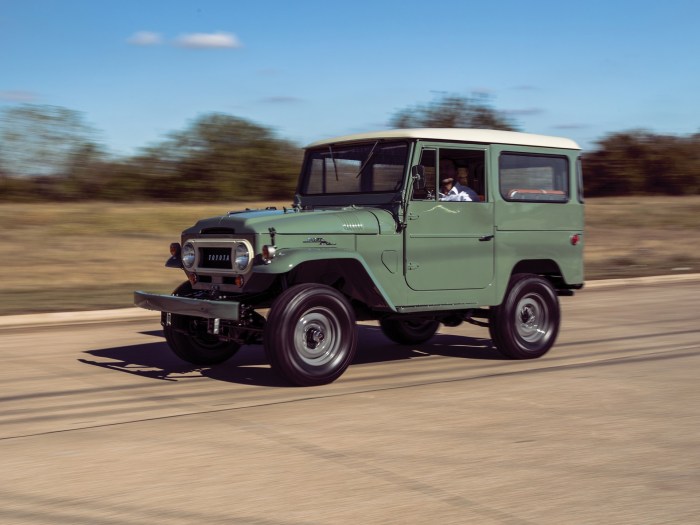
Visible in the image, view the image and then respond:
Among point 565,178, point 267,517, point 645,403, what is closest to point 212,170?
point 565,178

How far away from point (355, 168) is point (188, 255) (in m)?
1.79

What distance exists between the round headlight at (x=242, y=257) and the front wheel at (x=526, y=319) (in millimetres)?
2742

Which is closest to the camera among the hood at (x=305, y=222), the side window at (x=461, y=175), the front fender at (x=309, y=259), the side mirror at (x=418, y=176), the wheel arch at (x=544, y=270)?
the front fender at (x=309, y=259)

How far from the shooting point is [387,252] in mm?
8219

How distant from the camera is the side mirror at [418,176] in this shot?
27.1 ft

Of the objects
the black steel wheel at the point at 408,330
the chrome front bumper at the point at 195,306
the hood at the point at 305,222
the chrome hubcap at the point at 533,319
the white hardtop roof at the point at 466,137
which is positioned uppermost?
the white hardtop roof at the point at 466,137

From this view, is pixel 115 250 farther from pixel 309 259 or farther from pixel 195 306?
pixel 309 259

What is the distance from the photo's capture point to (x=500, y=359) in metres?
9.41

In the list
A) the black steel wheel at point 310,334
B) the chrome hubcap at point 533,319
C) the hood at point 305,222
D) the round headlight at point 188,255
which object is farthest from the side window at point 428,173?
the round headlight at point 188,255

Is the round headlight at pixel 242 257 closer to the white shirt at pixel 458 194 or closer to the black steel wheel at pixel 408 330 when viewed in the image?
the white shirt at pixel 458 194

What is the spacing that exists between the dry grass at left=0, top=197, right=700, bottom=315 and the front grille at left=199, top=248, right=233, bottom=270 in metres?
5.52

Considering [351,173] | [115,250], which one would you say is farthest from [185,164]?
[351,173]

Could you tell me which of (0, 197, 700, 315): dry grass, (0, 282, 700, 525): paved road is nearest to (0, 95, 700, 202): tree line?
(0, 197, 700, 315): dry grass

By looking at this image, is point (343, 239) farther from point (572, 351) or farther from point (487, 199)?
point (572, 351)
